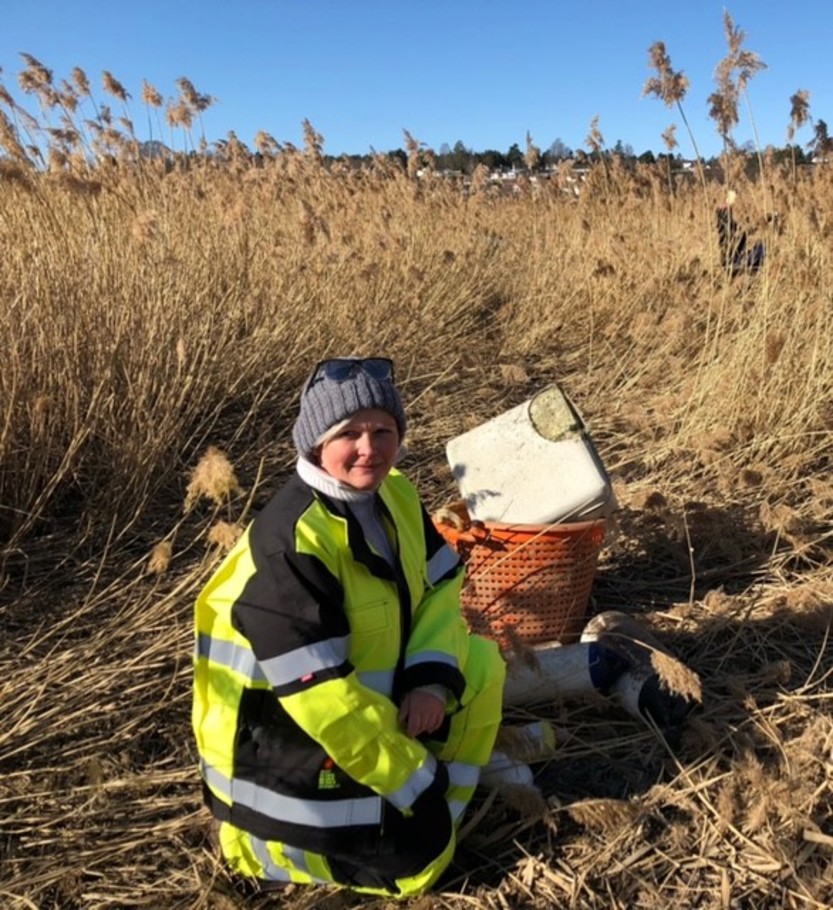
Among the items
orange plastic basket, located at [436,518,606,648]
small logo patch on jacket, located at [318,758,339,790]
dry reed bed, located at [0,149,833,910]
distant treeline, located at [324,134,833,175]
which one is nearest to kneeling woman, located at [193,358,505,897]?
small logo patch on jacket, located at [318,758,339,790]

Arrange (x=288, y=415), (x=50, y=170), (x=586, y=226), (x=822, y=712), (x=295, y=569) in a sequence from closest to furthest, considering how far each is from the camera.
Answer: (x=295, y=569) < (x=822, y=712) < (x=50, y=170) < (x=288, y=415) < (x=586, y=226)

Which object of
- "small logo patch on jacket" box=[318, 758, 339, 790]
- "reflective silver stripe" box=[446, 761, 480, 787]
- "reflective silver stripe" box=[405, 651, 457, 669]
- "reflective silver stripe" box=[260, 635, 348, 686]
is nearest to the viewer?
"reflective silver stripe" box=[260, 635, 348, 686]

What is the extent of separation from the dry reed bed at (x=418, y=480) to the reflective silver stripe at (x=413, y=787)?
287mm

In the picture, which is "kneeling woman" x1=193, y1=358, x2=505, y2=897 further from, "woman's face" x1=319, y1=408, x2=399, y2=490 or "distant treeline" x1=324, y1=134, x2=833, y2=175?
"distant treeline" x1=324, y1=134, x2=833, y2=175

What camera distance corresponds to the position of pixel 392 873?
1739 mm

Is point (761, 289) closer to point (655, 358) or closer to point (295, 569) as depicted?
point (655, 358)

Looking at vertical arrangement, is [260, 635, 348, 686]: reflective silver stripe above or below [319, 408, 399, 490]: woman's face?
below

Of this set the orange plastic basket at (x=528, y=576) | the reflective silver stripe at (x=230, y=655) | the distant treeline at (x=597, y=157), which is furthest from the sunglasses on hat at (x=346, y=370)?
the distant treeline at (x=597, y=157)

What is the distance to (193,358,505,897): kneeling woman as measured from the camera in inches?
62.0

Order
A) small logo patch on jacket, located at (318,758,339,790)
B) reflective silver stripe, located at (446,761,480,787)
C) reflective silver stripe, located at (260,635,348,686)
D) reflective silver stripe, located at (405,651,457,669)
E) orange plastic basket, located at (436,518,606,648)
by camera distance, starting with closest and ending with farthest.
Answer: reflective silver stripe, located at (260,635,348,686) → small logo patch on jacket, located at (318,758,339,790) → reflective silver stripe, located at (405,651,457,669) → reflective silver stripe, located at (446,761,480,787) → orange plastic basket, located at (436,518,606,648)

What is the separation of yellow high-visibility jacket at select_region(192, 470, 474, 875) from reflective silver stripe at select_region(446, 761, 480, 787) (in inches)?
4.0

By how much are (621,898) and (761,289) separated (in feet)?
10.2

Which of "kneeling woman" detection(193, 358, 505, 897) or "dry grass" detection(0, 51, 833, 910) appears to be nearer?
"kneeling woman" detection(193, 358, 505, 897)

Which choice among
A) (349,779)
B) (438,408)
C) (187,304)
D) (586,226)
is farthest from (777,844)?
(586,226)
